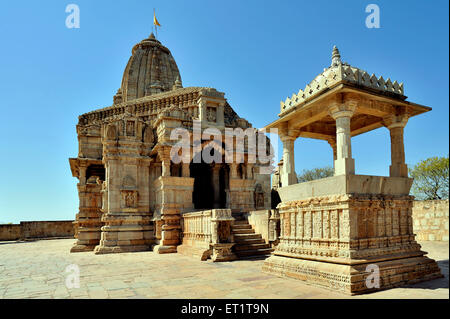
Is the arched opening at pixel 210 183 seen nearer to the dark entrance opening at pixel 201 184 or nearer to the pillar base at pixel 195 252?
the dark entrance opening at pixel 201 184

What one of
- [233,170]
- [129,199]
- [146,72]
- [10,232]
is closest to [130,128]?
[129,199]

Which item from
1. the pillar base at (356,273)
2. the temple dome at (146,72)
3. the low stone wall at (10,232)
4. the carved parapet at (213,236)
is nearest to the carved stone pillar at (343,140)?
the pillar base at (356,273)

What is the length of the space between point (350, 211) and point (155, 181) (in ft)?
35.4

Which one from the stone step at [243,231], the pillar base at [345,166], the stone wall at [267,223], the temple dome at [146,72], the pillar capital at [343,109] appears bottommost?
the stone step at [243,231]

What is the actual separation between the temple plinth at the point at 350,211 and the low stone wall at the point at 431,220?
265 inches

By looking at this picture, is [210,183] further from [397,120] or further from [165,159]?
[397,120]

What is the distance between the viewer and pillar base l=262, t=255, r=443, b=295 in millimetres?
5496

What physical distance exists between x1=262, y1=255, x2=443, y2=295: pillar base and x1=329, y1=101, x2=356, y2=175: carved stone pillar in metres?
1.77

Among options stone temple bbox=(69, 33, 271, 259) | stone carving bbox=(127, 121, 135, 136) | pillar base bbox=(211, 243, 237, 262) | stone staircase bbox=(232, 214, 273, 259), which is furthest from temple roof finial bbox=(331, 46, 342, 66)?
stone carving bbox=(127, 121, 135, 136)

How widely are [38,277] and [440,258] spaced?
10.7 m

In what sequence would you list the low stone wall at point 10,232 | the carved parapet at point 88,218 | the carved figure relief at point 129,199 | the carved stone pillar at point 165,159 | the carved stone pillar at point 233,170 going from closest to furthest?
the carved stone pillar at point 165,159, the carved figure relief at point 129,199, the carved stone pillar at point 233,170, the carved parapet at point 88,218, the low stone wall at point 10,232

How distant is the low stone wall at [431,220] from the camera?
1213cm

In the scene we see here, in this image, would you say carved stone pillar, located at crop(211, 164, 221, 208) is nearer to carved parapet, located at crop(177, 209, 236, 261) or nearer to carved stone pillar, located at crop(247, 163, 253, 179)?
carved stone pillar, located at crop(247, 163, 253, 179)

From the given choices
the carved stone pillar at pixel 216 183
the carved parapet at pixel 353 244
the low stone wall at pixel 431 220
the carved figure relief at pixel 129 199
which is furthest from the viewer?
the carved stone pillar at pixel 216 183
